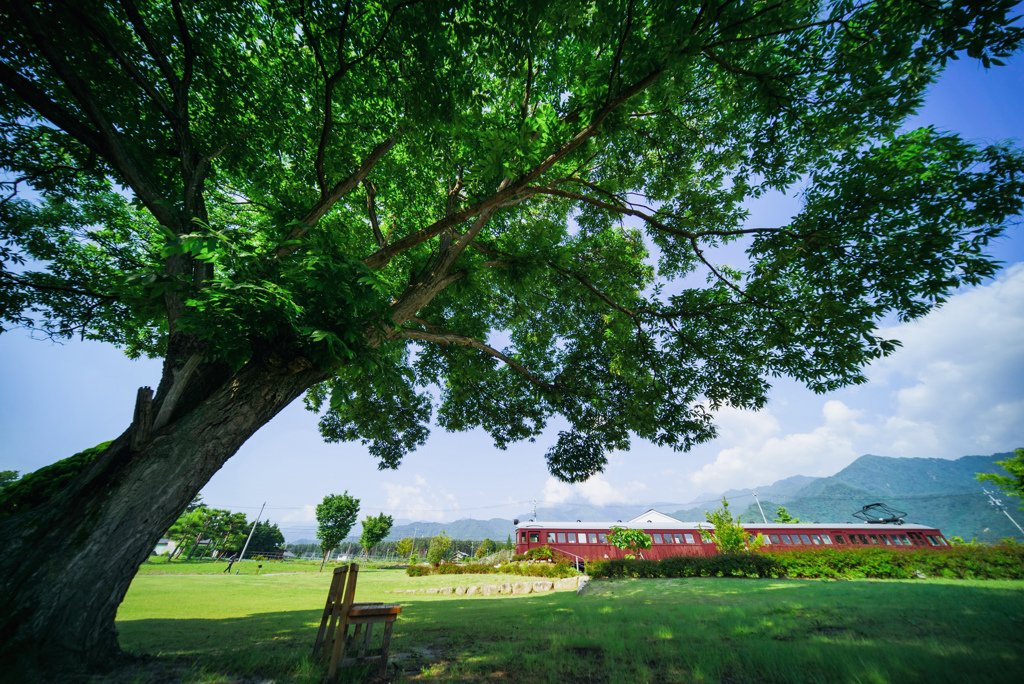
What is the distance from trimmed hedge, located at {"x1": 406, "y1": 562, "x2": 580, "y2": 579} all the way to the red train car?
4424mm

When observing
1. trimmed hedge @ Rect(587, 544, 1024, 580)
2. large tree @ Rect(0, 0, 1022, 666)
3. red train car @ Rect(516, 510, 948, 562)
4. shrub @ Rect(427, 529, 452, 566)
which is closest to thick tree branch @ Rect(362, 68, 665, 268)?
large tree @ Rect(0, 0, 1022, 666)

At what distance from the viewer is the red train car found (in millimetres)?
24609

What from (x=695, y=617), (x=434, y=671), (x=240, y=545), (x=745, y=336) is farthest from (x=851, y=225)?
(x=240, y=545)

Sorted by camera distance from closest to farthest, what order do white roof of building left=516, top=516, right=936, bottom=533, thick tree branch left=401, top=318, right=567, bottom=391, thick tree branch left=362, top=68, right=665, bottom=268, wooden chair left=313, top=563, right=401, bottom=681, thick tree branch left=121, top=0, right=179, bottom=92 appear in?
wooden chair left=313, top=563, right=401, bottom=681
thick tree branch left=362, top=68, right=665, bottom=268
thick tree branch left=121, top=0, right=179, bottom=92
thick tree branch left=401, top=318, right=567, bottom=391
white roof of building left=516, top=516, right=936, bottom=533

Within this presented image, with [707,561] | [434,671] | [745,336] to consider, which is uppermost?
[745,336]

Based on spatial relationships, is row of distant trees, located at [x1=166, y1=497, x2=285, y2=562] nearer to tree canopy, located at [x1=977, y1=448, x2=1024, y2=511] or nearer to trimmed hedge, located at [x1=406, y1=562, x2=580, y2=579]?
trimmed hedge, located at [x1=406, y1=562, x2=580, y2=579]

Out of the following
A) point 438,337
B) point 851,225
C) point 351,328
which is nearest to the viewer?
point 351,328

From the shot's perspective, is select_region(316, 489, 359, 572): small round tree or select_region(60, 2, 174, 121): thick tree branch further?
select_region(316, 489, 359, 572): small round tree

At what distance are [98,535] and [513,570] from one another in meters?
24.4

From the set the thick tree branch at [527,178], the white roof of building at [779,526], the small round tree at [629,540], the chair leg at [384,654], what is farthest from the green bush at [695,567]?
the thick tree branch at [527,178]

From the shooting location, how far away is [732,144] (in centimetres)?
624

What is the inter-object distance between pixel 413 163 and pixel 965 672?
9341mm

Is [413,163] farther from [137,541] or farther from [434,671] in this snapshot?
[434,671]

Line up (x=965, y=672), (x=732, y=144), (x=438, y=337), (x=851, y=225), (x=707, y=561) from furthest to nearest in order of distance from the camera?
(x=707, y=561) < (x=438, y=337) < (x=732, y=144) < (x=851, y=225) < (x=965, y=672)
